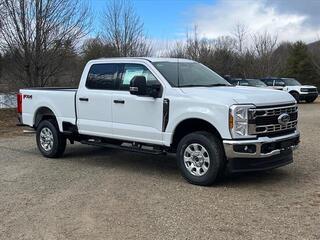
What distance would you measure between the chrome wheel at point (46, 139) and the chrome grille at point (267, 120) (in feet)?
15.3

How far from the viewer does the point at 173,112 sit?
7.54 metres

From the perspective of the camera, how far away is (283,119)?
7230mm

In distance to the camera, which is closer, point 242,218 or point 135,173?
point 242,218

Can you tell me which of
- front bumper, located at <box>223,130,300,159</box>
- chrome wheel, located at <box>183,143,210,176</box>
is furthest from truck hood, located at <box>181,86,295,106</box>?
chrome wheel, located at <box>183,143,210,176</box>

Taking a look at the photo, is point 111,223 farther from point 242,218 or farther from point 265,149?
point 265,149

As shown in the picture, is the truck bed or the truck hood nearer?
the truck hood

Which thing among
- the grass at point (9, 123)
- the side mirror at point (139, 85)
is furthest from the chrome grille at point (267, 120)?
the grass at point (9, 123)

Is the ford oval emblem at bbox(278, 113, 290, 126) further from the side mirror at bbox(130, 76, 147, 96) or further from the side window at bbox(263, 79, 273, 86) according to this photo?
the side window at bbox(263, 79, 273, 86)

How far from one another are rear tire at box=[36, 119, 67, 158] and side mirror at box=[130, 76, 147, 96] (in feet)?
8.55

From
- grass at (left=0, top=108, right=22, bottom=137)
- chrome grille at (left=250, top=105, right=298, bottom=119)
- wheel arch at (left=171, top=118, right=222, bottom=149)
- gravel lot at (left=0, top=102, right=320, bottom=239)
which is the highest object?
chrome grille at (left=250, top=105, right=298, bottom=119)

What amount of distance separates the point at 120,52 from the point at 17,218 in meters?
22.8

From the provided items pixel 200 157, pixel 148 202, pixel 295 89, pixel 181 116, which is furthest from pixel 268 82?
pixel 148 202

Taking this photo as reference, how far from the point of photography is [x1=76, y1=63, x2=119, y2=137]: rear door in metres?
8.62

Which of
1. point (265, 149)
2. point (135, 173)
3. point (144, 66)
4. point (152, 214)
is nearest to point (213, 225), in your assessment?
point (152, 214)
